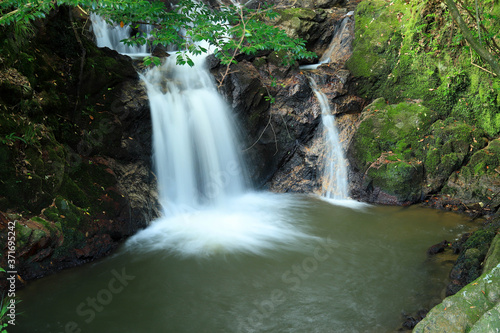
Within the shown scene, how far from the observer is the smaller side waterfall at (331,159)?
9.04m

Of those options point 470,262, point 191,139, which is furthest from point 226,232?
point 470,262

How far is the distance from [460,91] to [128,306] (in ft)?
29.4

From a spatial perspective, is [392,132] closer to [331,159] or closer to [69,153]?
[331,159]

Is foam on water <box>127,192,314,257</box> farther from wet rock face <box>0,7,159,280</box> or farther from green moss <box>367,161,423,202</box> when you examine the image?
green moss <box>367,161,423,202</box>

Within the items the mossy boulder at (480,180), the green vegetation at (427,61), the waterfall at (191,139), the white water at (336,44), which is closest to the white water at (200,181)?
the waterfall at (191,139)

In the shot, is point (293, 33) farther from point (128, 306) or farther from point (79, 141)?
point (128, 306)

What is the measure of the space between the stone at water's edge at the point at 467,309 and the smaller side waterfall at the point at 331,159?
583 centimetres

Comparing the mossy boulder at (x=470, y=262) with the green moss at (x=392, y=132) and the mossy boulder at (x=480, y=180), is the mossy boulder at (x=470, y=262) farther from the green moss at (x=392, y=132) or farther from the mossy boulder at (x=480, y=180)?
the green moss at (x=392, y=132)

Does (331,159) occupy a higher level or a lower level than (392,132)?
lower

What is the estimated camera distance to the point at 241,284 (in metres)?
5.00

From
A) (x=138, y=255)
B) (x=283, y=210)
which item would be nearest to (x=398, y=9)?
(x=283, y=210)

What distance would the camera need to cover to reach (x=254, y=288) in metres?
4.89

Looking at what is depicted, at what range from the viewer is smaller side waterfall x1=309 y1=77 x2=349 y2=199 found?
9044mm

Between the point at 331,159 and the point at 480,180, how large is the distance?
135 inches
